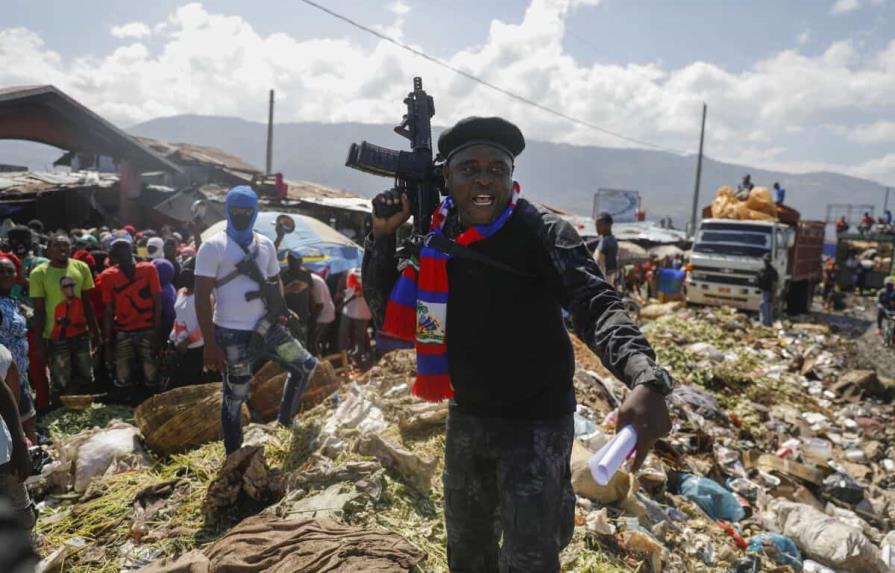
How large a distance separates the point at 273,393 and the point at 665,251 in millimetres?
22677

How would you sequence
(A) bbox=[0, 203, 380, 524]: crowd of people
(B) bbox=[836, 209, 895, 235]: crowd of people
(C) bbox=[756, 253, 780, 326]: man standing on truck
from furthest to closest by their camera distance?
(B) bbox=[836, 209, 895, 235]: crowd of people → (C) bbox=[756, 253, 780, 326]: man standing on truck → (A) bbox=[0, 203, 380, 524]: crowd of people

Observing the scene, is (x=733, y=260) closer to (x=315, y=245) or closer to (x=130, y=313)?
(x=315, y=245)

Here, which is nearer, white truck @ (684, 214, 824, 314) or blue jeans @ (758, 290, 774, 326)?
blue jeans @ (758, 290, 774, 326)

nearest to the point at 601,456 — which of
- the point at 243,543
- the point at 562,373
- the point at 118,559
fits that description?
the point at 562,373

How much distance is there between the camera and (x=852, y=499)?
5.25 metres

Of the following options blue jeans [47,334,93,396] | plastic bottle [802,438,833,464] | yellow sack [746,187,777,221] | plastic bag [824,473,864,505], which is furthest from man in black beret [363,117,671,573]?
yellow sack [746,187,777,221]

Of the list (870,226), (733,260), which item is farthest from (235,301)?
(870,226)

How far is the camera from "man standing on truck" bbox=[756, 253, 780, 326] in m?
12.5

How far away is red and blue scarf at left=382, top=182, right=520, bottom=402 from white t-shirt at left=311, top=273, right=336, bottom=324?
503cm

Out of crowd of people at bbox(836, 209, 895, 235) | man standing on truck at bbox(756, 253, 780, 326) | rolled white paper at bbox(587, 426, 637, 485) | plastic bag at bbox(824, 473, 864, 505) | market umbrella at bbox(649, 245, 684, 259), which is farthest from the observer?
crowd of people at bbox(836, 209, 895, 235)

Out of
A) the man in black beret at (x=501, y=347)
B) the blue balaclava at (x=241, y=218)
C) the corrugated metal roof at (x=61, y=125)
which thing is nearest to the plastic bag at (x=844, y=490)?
the man in black beret at (x=501, y=347)

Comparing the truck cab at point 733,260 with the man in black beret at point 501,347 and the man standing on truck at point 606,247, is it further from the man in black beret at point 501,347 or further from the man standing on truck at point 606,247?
the man in black beret at point 501,347

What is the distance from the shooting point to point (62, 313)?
18.6ft

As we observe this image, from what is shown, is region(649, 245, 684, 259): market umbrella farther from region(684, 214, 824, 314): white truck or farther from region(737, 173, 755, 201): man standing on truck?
→ region(684, 214, 824, 314): white truck
